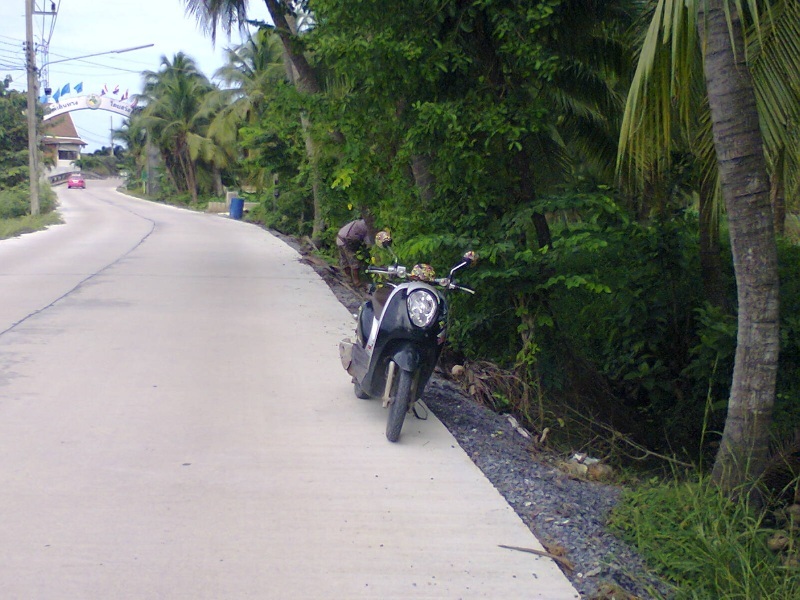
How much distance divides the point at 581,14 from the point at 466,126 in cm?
192

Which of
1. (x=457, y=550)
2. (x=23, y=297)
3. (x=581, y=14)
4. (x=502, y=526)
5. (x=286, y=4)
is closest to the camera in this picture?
(x=457, y=550)

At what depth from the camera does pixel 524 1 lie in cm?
733

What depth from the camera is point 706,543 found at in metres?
4.30

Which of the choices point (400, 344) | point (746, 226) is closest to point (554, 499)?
point (400, 344)

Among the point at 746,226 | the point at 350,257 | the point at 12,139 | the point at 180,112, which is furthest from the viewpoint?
the point at 180,112

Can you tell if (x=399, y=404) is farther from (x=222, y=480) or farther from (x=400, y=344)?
(x=222, y=480)

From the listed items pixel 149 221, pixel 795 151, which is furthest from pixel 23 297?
pixel 149 221

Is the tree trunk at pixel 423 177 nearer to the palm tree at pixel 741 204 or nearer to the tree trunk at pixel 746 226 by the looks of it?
the palm tree at pixel 741 204

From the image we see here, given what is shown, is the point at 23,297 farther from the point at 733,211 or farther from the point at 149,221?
the point at 149,221

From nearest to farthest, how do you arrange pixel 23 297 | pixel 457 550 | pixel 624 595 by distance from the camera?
pixel 624 595 < pixel 457 550 < pixel 23 297

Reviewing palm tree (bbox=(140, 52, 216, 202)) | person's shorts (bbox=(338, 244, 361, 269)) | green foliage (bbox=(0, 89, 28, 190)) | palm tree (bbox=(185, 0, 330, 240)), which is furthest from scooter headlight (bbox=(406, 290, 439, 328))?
palm tree (bbox=(140, 52, 216, 202))

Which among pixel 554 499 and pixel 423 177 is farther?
pixel 423 177

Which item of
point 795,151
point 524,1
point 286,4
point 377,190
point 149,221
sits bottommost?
point 149,221

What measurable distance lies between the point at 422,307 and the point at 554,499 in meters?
1.60
